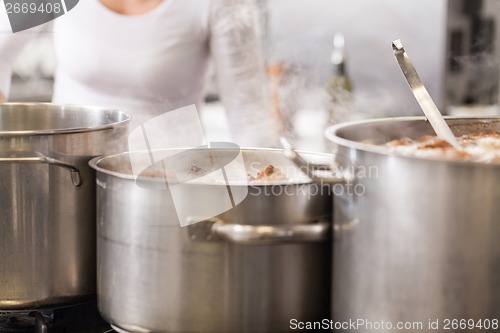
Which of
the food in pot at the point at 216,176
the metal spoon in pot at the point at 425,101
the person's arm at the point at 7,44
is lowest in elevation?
the food in pot at the point at 216,176

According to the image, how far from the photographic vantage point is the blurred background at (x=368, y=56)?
4.16m

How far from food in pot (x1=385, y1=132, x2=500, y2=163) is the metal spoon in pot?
0.07 feet

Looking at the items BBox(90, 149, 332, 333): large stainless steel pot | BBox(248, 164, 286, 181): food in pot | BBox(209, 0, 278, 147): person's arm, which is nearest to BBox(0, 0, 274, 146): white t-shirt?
BBox(209, 0, 278, 147): person's arm

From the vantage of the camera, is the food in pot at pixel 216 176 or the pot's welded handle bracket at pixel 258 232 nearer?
the pot's welded handle bracket at pixel 258 232

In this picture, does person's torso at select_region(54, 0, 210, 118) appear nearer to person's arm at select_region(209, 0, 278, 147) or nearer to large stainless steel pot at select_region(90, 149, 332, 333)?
person's arm at select_region(209, 0, 278, 147)

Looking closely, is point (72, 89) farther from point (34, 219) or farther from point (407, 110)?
point (407, 110)

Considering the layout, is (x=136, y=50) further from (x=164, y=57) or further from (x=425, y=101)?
(x=425, y=101)

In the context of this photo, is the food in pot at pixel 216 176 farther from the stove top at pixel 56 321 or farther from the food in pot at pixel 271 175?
the stove top at pixel 56 321

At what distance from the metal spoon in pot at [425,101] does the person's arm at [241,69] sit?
0.96 m

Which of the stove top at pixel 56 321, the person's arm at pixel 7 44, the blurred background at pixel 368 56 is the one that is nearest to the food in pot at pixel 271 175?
the stove top at pixel 56 321

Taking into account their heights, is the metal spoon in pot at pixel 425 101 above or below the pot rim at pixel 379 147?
above

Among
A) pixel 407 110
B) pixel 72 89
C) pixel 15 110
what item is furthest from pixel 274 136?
pixel 407 110

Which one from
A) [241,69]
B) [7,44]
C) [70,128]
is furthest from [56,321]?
[7,44]

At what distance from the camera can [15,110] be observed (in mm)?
1409
